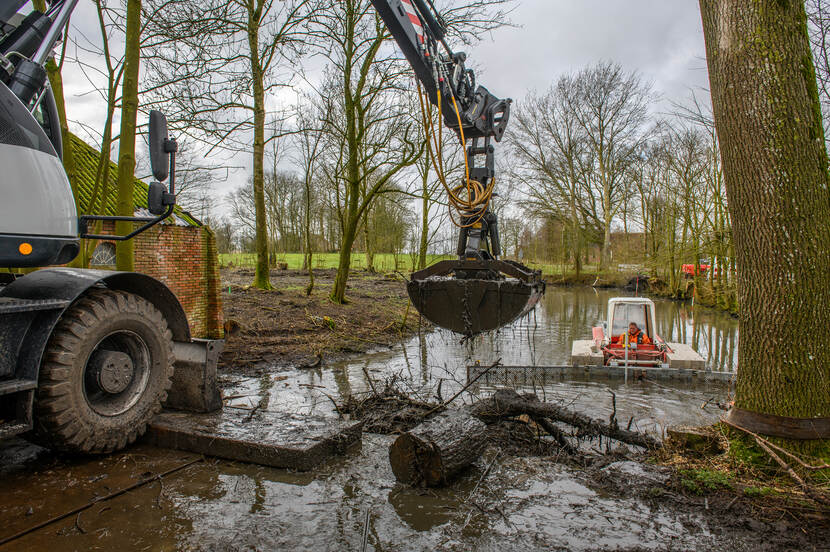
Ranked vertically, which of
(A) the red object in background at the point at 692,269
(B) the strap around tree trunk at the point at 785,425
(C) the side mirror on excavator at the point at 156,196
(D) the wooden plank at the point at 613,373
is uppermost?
(C) the side mirror on excavator at the point at 156,196

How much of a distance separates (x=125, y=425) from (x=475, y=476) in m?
3.09

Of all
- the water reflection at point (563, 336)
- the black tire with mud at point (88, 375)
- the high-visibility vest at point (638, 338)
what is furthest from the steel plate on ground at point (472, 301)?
the high-visibility vest at point (638, 338)

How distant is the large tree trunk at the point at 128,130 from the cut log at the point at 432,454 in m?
5.50

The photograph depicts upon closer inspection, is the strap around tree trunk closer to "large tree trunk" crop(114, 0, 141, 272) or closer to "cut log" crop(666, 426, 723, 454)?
"cut log" crop(666, 426, 723, 454)

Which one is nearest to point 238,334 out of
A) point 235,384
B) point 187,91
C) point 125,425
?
point 235,384

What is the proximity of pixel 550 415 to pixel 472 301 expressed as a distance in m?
1.65

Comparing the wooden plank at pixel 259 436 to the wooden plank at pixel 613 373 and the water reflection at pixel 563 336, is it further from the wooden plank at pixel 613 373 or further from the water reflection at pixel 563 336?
the wooden plank at pixel 613 373

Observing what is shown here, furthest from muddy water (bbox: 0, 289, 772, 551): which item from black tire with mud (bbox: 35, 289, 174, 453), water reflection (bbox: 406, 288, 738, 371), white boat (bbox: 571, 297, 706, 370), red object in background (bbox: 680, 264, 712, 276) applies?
red object in background (bbox: 680, 264, 712, 276)

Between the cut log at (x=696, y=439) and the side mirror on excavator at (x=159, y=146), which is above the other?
the side mirror on excavator at (x=159, y=146)

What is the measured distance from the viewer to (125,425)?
441 centimetres

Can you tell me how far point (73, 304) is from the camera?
405 cm

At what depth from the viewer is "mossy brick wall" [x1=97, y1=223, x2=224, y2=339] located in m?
10.5

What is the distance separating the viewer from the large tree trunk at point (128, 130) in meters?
7.44

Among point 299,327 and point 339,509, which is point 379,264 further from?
point 339,509
